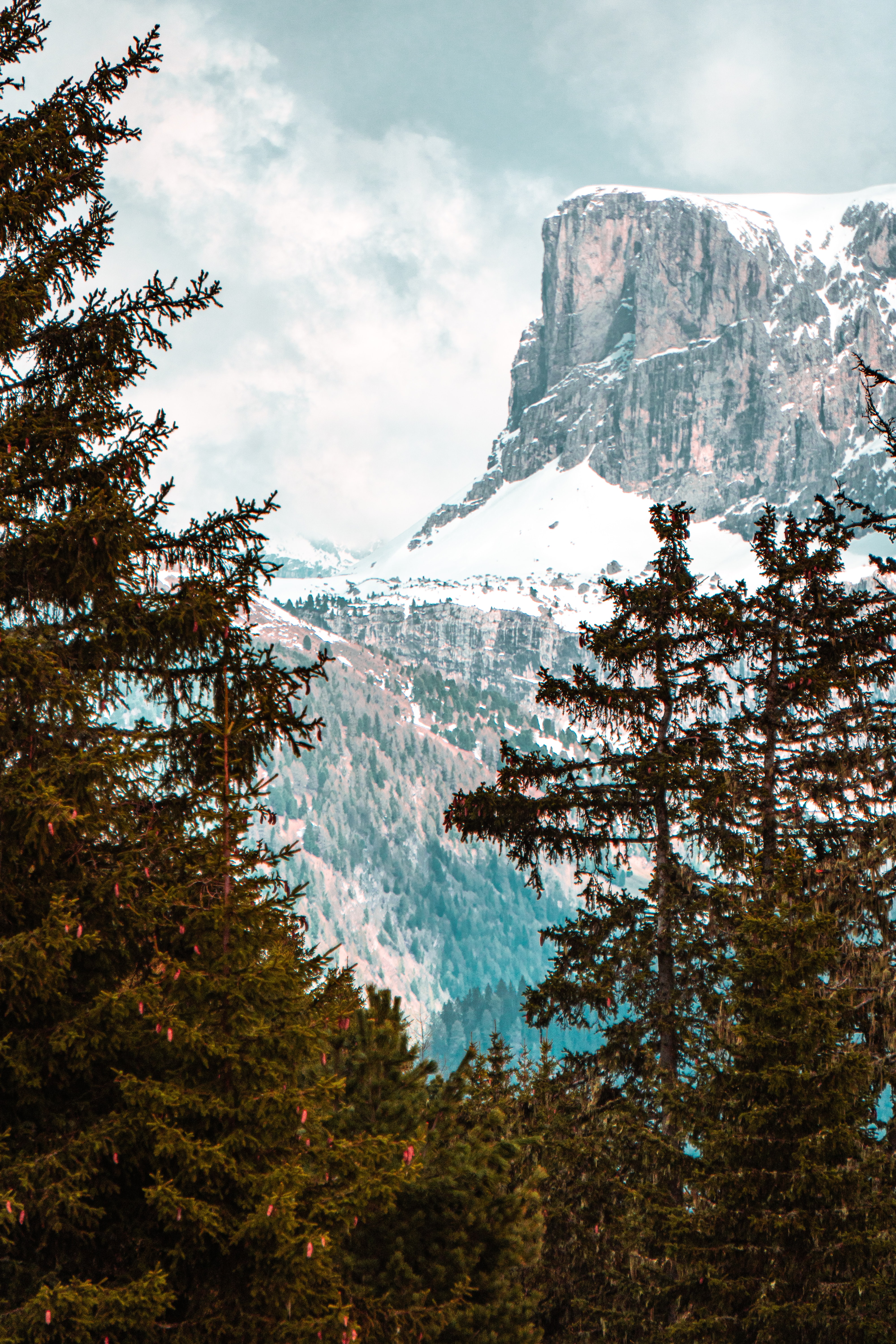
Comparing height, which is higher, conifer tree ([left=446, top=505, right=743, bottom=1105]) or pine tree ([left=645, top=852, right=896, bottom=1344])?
conifer tree ([left=446, top=505, right=743, bottom=1105])

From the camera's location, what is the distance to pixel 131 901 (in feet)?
24.0

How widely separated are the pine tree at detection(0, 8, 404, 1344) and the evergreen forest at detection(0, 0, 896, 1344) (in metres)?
0.03

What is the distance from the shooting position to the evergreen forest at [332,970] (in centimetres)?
702

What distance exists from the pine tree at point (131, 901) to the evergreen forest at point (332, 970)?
0.03m

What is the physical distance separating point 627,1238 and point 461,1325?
1822 millimetres

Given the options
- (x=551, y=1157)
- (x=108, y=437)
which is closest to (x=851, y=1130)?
(x=551, y=1157)

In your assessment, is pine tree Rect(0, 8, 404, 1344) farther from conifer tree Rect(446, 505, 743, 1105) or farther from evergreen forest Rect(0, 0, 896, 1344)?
conifer tree Rect(446, 505, 743, 1105)

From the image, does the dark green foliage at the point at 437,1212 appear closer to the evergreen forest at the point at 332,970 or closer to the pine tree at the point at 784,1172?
the evergreen forest at the point at 332,970

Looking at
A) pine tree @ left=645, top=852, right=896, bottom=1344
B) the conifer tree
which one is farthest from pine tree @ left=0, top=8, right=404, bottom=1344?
the conifer tree

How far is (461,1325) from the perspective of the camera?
11.1 meters

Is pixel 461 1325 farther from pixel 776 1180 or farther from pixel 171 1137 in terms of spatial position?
pixel 171 1137

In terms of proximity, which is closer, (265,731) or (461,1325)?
(265,731)

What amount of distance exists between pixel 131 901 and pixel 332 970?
5.62 ft

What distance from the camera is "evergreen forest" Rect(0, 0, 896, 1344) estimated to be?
702cm
